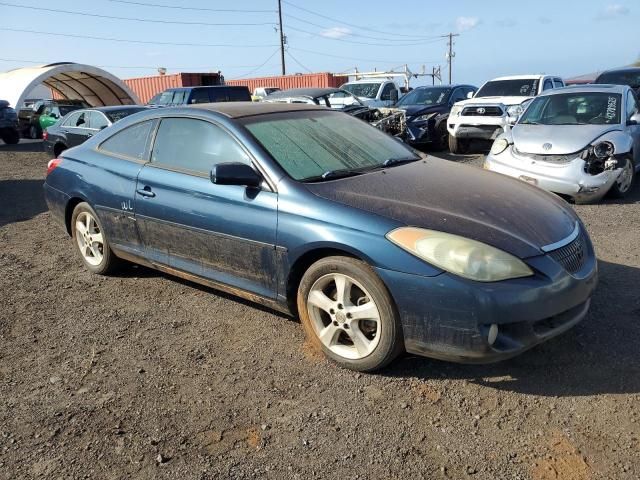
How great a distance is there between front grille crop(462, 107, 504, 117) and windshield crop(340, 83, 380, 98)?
19.2 feet

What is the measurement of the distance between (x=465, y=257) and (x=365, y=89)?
1555 cm

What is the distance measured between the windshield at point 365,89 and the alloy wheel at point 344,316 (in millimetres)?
14624

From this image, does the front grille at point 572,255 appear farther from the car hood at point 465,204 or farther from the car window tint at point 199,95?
the car window tint at point 199,95

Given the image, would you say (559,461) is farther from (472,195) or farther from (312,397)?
(472,195)

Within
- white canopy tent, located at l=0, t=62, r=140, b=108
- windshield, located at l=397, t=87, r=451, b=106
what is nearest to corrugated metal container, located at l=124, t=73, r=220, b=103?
white canopy tent, located at l=0, t=62, r=140, b=108

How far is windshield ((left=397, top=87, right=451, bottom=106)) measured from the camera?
1380cm

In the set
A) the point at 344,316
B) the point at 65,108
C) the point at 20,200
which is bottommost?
the point at 20,200

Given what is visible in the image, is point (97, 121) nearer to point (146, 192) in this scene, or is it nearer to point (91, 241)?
point (91, 241)

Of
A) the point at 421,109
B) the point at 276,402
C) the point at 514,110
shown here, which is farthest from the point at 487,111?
the point at 276,402

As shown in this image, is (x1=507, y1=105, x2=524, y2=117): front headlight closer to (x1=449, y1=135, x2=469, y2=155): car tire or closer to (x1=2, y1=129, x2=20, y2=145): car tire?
(x1=449, y1=135, x2=469, y2=155): car tire

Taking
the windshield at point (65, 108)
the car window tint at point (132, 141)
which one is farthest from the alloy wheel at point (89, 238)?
the windshield at point (65, 108)

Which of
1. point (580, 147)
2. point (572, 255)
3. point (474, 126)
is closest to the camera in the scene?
point (572, 255)

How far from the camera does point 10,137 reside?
62.4 ft

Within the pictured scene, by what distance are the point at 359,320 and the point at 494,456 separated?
1.01 metres
